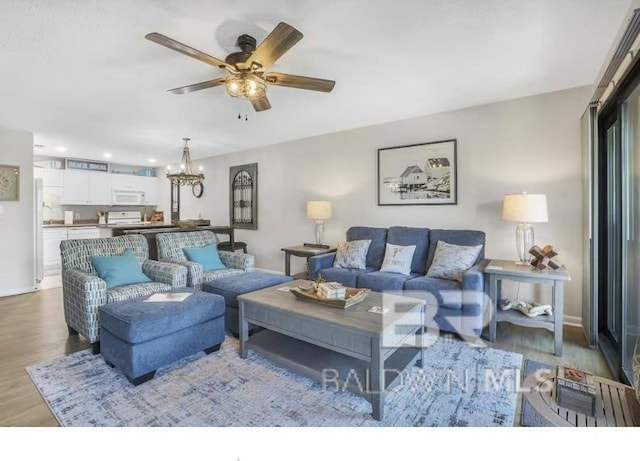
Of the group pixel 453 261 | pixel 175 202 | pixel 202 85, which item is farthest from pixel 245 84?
pixel 175 202

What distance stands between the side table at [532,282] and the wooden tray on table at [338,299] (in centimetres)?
128

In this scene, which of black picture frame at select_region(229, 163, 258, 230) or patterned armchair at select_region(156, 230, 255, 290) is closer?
patterned armchair at select_region(156, 230, 255, 290)

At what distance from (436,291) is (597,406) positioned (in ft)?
5.62

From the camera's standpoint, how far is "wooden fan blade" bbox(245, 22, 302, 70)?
5.74 ft

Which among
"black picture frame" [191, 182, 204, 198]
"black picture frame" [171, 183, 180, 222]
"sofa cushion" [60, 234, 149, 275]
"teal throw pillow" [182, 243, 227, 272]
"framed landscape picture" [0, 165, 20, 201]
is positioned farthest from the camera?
"black picture frame" [171, 183, 180, 222]

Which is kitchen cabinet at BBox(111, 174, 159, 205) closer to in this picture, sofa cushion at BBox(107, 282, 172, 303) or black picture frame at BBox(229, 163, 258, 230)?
black picture frame at BBox(229, 163, 258, 230)

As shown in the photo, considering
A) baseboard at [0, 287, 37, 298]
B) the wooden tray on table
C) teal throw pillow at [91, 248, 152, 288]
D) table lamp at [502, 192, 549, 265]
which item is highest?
table lamp at [502, 192, 549, 265]

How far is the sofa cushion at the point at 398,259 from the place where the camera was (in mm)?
3523

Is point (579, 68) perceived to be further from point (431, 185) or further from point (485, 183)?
point (431, 185)

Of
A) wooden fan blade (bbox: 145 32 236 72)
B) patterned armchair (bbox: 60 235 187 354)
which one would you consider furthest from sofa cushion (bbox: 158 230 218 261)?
wooden fan blade (bbox: 145 32 236 72)

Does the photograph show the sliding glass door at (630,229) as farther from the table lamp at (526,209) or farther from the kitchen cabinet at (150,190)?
the kitchen cabinet at (150,190)

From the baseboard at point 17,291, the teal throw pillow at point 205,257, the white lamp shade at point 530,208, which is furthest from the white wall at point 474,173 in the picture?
the baseboard at point 17,291

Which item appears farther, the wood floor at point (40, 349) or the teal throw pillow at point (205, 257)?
the teal throw pillow at point (205, 257)

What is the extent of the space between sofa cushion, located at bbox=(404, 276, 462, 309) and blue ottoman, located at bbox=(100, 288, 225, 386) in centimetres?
179
